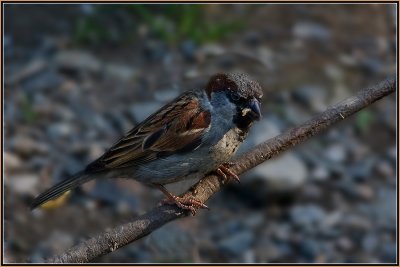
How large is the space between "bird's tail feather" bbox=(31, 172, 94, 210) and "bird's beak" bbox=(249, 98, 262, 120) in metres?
1.24

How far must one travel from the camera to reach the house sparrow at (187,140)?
4668mm

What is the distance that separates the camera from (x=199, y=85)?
20.4ft

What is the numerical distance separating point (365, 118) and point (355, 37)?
137cm

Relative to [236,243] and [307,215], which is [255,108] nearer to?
[236,243]

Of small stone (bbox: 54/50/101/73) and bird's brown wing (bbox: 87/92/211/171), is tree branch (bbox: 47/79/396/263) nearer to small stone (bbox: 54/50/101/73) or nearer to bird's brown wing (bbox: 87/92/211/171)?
bird's brown wing (bbox: 87/92/211/171)

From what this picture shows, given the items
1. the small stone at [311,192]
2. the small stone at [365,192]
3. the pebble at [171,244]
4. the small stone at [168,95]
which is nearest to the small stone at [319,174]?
the small stone at [311,192]

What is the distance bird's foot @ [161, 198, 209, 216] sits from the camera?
179 inches

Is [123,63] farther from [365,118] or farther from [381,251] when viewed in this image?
[381,251]

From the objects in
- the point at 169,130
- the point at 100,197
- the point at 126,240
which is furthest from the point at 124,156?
the point at 100,197

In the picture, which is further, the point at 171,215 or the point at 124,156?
the point at 124,156

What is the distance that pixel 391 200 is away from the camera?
24.4ft

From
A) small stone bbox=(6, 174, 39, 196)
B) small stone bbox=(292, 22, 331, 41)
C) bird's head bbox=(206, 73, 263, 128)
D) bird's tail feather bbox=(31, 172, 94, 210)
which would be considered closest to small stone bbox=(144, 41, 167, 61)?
small stone bbox=(292, 22, 331, 41)

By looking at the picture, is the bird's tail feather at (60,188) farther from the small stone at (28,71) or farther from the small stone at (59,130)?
the small stone at (28,71)

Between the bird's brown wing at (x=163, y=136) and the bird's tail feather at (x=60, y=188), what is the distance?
7 cm
